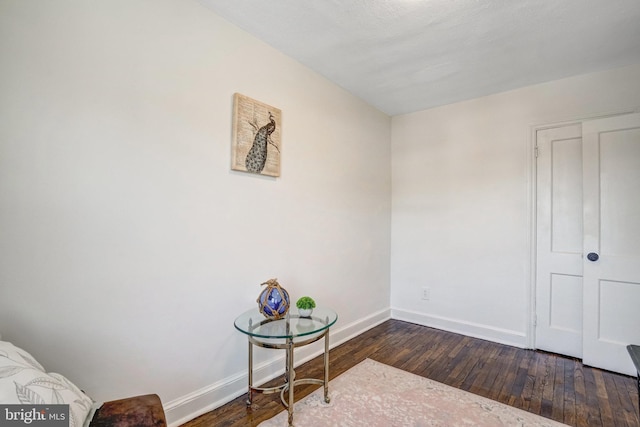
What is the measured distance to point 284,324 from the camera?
1.88 meters

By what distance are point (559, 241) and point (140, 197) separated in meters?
3.43

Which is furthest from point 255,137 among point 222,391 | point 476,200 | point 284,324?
point 476,200

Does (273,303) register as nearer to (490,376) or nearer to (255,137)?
(255,137)

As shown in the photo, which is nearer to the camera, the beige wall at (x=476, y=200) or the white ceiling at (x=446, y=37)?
the white ceiling at (x=446, y=37)

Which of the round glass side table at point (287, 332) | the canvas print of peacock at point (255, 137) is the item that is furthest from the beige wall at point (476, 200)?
the canvas print of peacock at point (255, 137)

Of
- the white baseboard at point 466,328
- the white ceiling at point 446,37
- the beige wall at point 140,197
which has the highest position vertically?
the white ceiling at point 446,37

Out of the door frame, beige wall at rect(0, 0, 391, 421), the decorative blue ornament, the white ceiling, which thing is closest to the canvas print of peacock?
beige wall at rect(0, 0, 391, 421)

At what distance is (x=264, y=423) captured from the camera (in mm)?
1753

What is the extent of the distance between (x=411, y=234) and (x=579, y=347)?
71.0 inches
